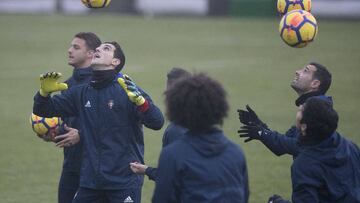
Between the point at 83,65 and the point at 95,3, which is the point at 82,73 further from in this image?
the point at 95,3

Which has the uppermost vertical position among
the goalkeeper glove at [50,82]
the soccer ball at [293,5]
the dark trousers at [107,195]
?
the soccer ball at [293,5]

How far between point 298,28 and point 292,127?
4.53 ft

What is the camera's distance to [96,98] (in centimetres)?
842

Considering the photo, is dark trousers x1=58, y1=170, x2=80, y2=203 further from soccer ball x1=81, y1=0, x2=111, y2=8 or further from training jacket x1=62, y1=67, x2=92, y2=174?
soccer ball x1=81, y1=0, x2=111, y2=8

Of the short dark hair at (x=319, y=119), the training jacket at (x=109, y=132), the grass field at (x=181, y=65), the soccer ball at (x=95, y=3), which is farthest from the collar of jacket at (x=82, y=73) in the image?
Result: the grass field at (x=181, y=65)

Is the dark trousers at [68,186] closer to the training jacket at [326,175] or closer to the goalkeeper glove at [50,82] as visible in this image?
the goalkeeper glove at [50,82]

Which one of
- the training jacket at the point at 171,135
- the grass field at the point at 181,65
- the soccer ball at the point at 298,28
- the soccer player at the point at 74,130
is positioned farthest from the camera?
the grass field at the point at 181,65

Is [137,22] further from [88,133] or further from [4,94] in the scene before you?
[88,133]

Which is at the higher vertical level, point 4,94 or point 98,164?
point 98,164

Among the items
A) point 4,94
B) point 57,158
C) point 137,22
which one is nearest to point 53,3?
point 137,22

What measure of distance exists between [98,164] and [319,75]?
2370 mm

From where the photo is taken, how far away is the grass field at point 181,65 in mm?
14211

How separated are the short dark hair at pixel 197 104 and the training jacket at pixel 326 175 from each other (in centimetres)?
102

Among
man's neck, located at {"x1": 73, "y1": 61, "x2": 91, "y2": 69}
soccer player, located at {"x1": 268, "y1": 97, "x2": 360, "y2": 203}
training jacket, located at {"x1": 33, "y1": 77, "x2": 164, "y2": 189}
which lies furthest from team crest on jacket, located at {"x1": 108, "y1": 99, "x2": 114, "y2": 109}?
soccer player, located at {"x1": 268, "y1": 97, "x2": 360, "y2": 203}
